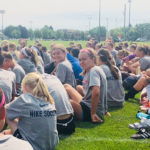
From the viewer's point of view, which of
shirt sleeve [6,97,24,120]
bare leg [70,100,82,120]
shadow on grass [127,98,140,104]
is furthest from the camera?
shadow on grass [127,98,140,104]

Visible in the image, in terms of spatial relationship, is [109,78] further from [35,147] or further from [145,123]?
[35,147]

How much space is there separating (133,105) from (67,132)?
3072 mm

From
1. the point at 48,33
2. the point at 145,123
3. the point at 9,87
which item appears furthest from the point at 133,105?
the point at 48,33

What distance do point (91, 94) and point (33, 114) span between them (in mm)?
2262

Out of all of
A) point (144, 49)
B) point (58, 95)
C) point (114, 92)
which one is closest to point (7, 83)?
point (58, 95)

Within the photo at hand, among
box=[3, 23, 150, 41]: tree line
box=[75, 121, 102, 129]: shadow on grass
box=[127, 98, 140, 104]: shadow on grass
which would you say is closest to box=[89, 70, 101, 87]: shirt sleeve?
box=[75, 121, 102, 129]: shadow on grass

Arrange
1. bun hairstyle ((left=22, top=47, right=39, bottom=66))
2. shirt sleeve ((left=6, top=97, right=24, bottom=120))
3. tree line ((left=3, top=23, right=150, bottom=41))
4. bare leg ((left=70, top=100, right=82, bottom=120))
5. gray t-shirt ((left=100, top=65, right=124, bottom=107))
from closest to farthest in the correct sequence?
1. shirt sleeve ((left=6, top=97, right=24, bottom=120))
2. bare leg ((left=70, top=100, right=82, bottom=120))
3. gray t-shirt ((left=100, top=65, right=124, bottom=107))
4. bun hairstyle ((left=22, top=47, right=39, bottom=66))
5. tree line ((left=3, top=23, right=150, bottom=41))

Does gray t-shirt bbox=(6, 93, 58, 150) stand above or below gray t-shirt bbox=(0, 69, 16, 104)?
below

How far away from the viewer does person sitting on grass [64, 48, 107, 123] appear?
228 inches

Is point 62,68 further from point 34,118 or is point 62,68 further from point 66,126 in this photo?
point 34,118

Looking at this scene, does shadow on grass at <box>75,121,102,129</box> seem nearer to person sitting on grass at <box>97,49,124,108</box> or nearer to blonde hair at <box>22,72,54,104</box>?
person sitting on grass at <box>97,49,124,108</box>

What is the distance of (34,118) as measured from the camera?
3867 mm

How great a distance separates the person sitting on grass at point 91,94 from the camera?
5.80 meters

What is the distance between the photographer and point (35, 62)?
8.16 m
